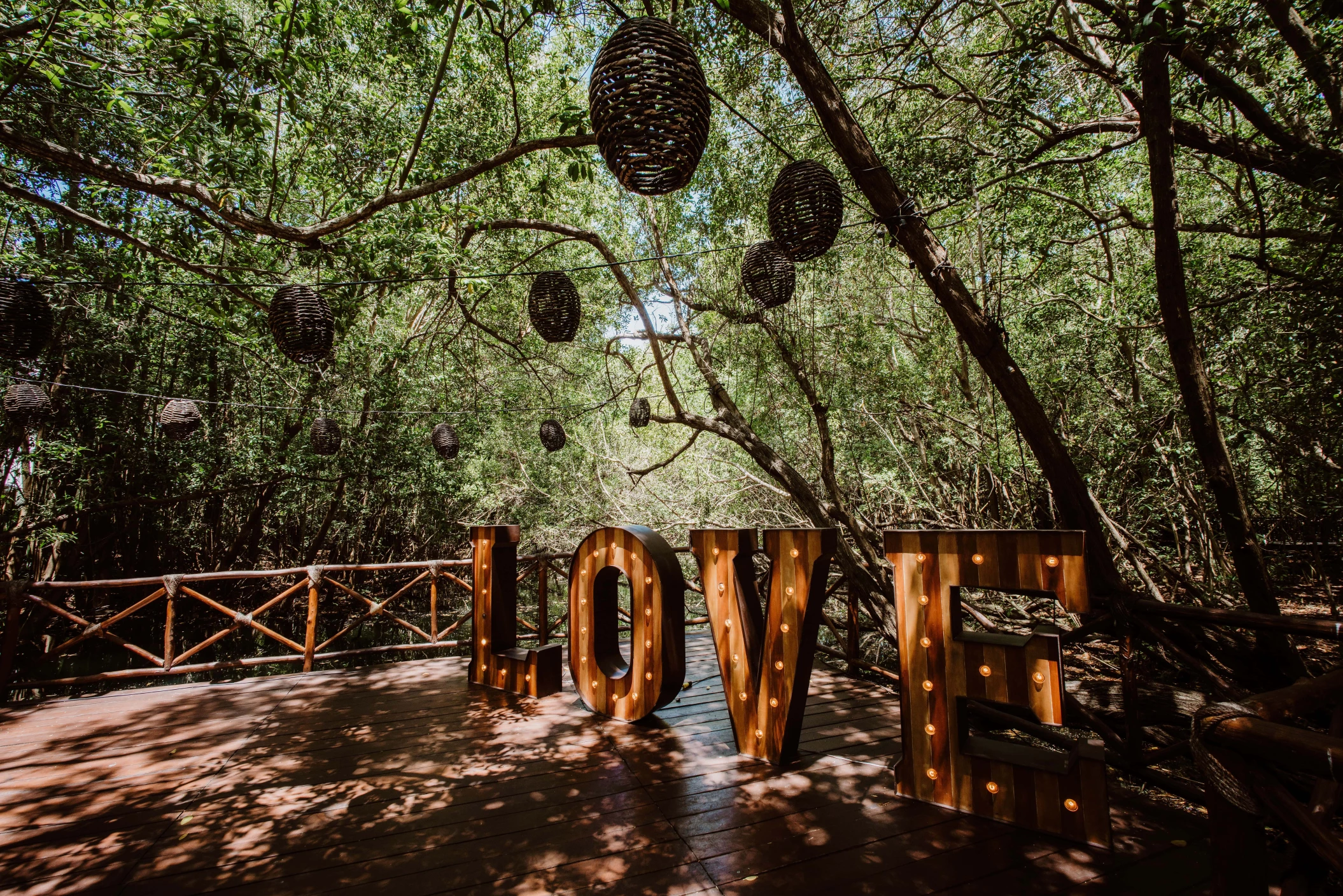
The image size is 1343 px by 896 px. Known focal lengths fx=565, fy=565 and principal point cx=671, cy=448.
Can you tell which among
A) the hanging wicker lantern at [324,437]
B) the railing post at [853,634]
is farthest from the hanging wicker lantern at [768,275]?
the hanging wicker lantern at [324,437]

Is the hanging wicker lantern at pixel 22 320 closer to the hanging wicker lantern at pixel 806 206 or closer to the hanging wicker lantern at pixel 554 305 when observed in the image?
the hanging wicker lantern at pixel 554 305

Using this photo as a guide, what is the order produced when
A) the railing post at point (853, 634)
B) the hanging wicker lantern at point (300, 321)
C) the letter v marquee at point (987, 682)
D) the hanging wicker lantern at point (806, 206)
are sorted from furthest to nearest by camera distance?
the railing post at point (853, 634), the hanging wicker lantern at point (300, 321), the hanging wicker lantern at point (806, 206), the letter v marquee at point (987, 682)

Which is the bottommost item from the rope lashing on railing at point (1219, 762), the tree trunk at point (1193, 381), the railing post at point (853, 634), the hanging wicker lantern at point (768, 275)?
the railing post at point (853, 634)

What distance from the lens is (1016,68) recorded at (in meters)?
4.07

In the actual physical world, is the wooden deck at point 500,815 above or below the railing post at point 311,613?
below

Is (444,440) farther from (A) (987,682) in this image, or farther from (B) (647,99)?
(A) (987,682)

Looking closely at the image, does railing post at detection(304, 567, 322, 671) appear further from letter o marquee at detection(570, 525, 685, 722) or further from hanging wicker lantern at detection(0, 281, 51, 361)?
letter o marquee at detection(570, 525, 685, 722)

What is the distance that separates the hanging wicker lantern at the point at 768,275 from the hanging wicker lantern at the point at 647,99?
2705 mm

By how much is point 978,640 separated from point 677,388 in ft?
31.4

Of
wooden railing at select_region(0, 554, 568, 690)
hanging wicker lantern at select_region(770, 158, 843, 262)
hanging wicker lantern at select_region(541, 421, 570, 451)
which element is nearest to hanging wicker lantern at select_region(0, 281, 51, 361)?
wooden railing at select_region(0, 554, 568, 690)

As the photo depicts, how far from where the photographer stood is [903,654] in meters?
2.74

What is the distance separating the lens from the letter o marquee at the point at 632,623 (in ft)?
11.5

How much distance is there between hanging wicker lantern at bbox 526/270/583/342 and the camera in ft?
15.8

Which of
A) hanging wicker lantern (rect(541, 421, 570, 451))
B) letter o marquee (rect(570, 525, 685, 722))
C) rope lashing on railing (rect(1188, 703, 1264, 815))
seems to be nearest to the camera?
rope lashing on railing (rect(1188, 703, 1264, 815))
